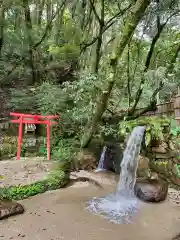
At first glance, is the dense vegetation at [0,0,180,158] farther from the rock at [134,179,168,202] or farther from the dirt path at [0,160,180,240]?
the dirt path at [0,160,180,240]

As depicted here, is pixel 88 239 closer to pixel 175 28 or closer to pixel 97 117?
pixel 97 117

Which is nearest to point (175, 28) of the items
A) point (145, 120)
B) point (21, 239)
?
point (145, 120)

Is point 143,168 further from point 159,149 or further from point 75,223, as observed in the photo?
point 75,223

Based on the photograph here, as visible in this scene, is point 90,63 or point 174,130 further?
point 90,63

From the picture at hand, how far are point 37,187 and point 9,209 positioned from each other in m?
1.24

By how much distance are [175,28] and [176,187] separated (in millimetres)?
6078

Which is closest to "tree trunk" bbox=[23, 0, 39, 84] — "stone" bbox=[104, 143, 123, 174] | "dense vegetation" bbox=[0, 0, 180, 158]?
"dense vegetation" bbox=[0, 0, 180, 158]

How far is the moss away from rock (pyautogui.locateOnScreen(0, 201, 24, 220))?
40cm

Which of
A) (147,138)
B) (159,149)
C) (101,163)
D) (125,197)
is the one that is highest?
(147,138)

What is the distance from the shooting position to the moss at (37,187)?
5519 millimetres

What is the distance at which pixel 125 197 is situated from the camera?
628 cm

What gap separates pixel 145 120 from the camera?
24.6 feet

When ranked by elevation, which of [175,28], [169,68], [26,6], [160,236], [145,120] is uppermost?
[26,6]

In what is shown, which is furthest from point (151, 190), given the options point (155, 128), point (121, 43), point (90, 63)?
point (90, 63)
